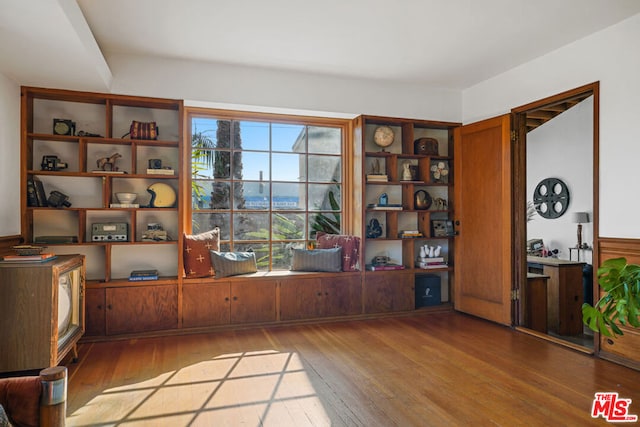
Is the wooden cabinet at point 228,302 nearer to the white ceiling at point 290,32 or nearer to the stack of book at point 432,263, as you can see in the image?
the stack of book at point 432,263

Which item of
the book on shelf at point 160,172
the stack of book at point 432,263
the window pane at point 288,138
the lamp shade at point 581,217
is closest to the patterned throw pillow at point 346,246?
the stack of book at point 432,263

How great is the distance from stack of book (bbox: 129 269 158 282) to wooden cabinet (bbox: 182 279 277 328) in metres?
0.32

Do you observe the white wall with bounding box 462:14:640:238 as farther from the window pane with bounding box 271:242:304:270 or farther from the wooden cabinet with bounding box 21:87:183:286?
the wooden cabinet with bounding box 21:87:183:286

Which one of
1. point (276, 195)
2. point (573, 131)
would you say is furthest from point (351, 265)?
point (573, 131)

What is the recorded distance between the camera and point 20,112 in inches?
153

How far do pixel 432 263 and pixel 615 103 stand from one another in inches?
101

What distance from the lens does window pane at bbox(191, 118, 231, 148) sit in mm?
4789

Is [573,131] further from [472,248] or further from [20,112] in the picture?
[20,112]

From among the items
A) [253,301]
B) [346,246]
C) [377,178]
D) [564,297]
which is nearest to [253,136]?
[377,178]

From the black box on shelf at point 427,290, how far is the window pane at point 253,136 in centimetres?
254

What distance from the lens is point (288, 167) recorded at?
16.8ft

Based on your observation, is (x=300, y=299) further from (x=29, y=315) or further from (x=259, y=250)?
(x=29, y=315)

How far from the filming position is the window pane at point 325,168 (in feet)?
17.2

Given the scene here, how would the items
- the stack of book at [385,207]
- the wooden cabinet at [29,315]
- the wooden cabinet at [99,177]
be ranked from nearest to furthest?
the wooden cabinet at [29,315], the wooden cabinet at [99,177], the stack of book at [385,207]
